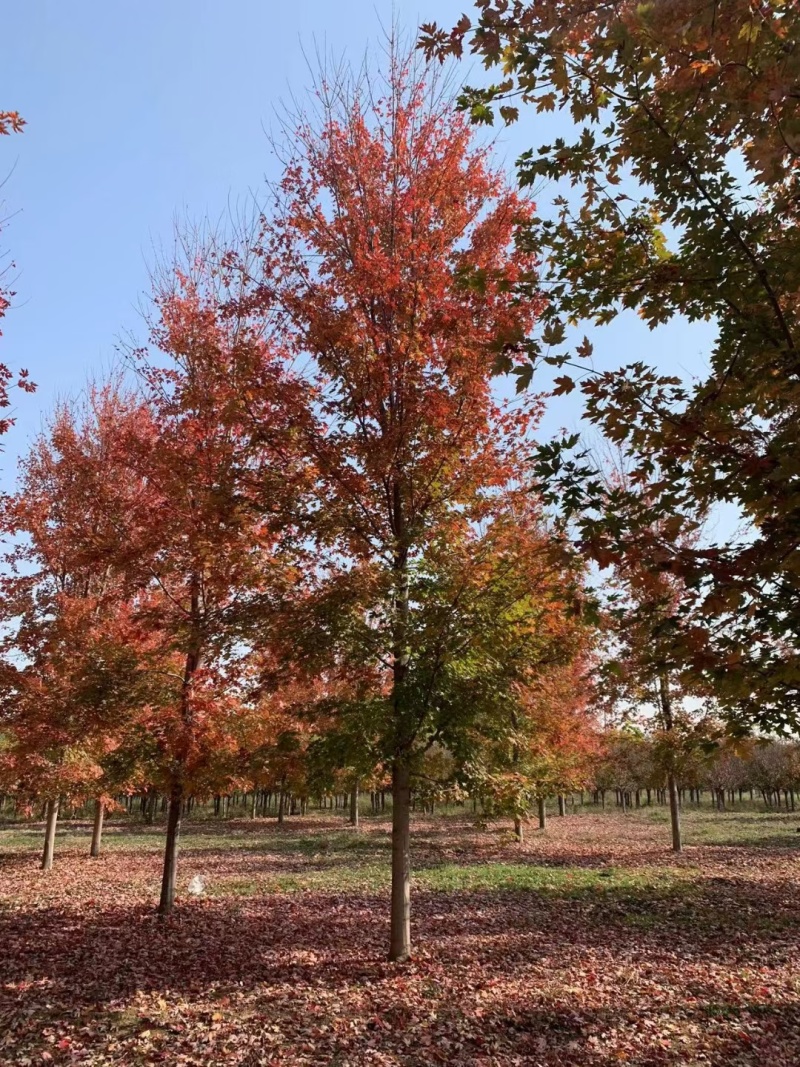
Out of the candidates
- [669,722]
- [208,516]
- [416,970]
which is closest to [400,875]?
[416,970]

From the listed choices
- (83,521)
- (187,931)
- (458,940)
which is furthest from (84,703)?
(458,940)

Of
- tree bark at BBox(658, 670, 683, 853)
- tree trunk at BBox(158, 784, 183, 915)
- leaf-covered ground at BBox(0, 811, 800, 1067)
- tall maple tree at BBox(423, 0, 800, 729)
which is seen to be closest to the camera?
tall maple tree at BBox(423, 0, 800, 729)

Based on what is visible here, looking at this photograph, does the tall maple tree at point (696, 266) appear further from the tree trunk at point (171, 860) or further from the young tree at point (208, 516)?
the tree trunk at point (171, 860)

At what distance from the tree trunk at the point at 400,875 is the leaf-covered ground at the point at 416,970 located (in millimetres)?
256

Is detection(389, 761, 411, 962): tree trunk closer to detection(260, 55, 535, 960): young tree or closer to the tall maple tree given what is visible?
detection(260, 55, 535, 960): young tree

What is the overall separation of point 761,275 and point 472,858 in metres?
17.9

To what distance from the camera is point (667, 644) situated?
332 cm

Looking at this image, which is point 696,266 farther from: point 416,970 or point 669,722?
point 669,722

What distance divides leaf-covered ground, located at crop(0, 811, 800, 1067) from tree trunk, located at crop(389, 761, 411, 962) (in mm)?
256

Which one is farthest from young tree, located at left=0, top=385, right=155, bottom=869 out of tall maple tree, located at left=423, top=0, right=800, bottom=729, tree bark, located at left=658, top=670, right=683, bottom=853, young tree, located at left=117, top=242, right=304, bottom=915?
tree bark, located at left=658, top=670, right=683, bottom=853

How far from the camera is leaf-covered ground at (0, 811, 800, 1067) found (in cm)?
546

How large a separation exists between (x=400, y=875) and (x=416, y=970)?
3.29 feet

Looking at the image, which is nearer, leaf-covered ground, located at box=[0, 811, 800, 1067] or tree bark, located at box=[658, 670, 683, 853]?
leaf-covered ground, located at box=[0, 811, 800, 1067]

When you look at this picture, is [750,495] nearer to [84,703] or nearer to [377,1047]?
[377,1047]
